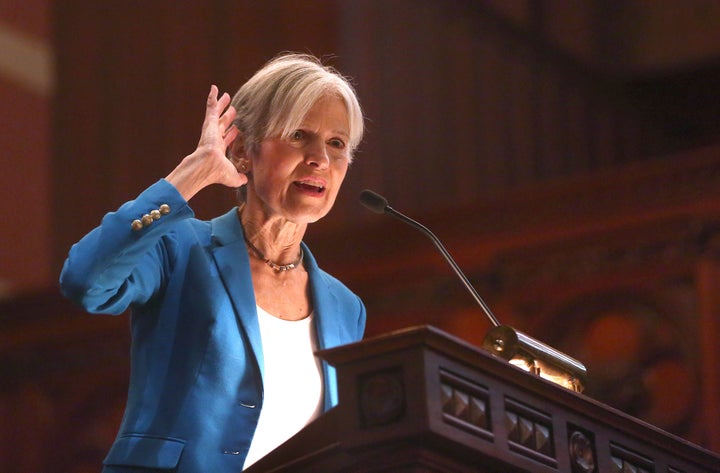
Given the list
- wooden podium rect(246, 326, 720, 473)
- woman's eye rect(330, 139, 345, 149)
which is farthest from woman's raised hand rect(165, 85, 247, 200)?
wooden podium rect(246, 326, 720, 473)

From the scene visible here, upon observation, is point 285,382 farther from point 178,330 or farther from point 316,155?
point 316,155

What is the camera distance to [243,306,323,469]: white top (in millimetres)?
2217

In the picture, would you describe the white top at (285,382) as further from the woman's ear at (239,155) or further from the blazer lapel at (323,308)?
the woman's ear at (239,155)

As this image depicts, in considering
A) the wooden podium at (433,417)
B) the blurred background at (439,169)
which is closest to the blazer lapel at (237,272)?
the wooden podium at (433,417)

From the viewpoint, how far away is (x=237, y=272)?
7.66 feet

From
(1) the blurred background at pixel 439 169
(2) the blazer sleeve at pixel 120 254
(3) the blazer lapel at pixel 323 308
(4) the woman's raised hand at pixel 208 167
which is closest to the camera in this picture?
(2) the blazer sleeve at pixel 120 254

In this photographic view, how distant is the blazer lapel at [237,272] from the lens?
88.6 inches

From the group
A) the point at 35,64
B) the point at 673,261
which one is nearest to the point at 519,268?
the point at 673,261

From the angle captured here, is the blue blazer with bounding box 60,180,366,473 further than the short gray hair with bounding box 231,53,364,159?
No

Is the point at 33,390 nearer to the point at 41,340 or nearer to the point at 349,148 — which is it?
the point at 41,340

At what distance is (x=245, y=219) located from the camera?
99.0 inches

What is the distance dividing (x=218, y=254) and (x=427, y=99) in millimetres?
2990

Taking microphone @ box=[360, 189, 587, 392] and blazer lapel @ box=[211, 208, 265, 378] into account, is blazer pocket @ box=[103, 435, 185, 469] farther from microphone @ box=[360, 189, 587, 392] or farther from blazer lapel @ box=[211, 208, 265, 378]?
microphone @ box=[360, 189, 587, 392]

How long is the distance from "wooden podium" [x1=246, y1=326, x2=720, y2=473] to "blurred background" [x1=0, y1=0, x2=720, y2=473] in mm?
2089
